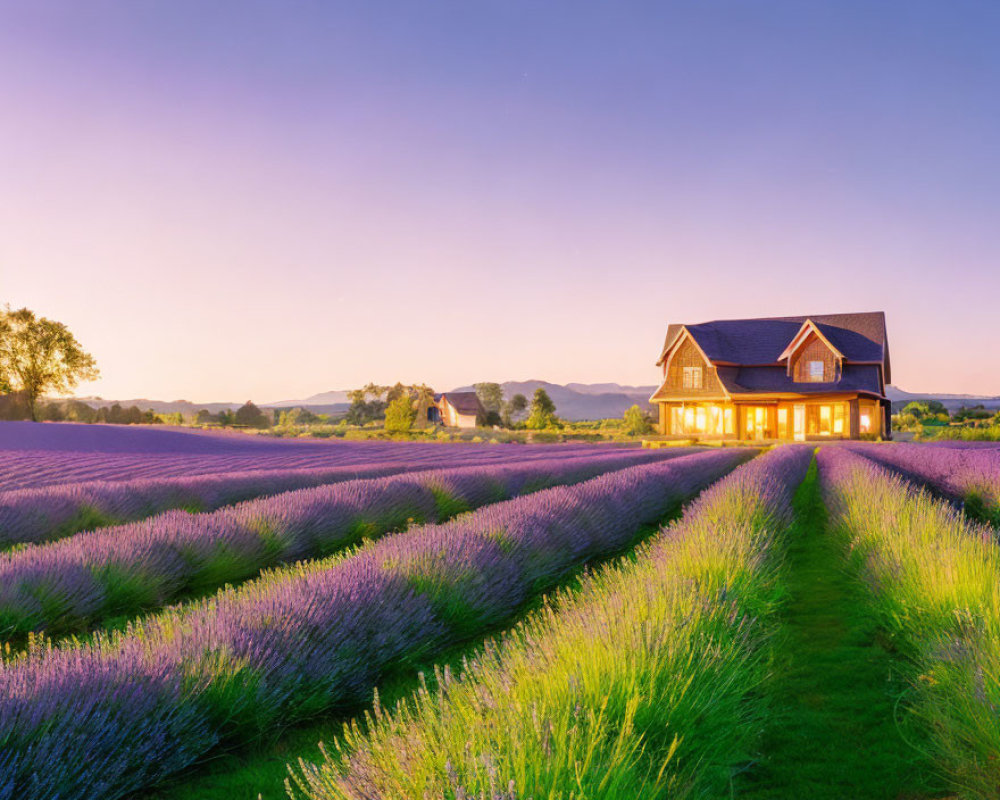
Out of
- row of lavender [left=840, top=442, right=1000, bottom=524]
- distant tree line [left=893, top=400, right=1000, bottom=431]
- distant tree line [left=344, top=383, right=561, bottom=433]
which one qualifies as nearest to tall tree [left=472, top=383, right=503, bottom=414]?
distant tree line [left=344, top=383, right=561, bottom=433]

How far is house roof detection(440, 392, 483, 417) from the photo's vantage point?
2704 inches

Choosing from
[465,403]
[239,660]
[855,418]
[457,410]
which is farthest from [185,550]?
[465,403]

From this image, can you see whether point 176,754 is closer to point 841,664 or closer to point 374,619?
point 374,619

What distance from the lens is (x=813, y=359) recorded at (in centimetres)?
2906

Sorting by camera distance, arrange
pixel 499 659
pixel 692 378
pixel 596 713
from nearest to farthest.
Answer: pixel 596 713 < pixel 499 659 < pixel 692 378

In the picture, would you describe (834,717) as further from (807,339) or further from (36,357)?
(36,357)

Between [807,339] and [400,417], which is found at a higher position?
[807,339]

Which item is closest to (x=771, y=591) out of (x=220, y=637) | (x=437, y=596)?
(x=437, y=596)

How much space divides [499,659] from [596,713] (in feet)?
3.32

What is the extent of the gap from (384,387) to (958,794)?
66793mm

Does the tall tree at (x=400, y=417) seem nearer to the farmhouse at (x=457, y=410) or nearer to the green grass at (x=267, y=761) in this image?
the farmhouse at (x=457, y=410)

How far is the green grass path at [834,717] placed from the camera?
239cm

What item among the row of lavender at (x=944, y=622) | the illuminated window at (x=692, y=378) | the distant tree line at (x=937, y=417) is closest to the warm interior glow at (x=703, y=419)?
the illuminated window at (x=692, y=378)

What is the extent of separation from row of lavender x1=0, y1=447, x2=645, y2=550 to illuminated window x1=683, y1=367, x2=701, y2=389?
874 inches
